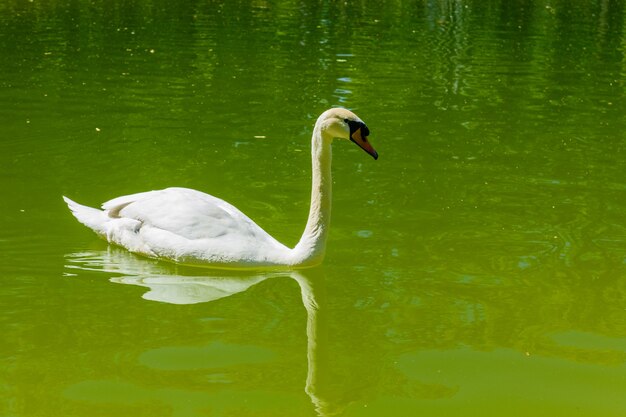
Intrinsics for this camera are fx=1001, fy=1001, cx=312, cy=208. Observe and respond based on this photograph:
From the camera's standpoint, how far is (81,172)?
10.4 metres

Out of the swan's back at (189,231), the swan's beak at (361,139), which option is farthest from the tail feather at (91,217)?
the swan's beak at (361,139)

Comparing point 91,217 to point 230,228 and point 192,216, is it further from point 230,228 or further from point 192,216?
point 230,228

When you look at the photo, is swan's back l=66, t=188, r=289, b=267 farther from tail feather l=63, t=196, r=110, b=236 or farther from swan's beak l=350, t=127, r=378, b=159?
swan's beak l=350, t=127, r=378, b=159

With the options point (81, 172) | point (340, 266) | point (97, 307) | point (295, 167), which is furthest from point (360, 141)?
point (81, 172)

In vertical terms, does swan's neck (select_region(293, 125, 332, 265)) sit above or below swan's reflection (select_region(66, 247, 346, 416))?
above

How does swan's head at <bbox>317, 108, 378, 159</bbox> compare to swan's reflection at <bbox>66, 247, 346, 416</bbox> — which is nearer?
swan's reflection at <bbox>66, 247, 346, 416</bbox>

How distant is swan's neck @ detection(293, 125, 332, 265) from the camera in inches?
307

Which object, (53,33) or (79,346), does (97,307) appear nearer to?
(79,346)

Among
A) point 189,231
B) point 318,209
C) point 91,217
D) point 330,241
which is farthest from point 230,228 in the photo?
point 91,217

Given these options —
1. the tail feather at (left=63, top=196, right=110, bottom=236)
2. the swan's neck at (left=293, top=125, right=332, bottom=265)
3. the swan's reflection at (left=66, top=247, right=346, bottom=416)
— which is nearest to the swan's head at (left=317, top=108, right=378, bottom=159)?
the swan's neck at (left=293, top=125, right=332, bottom=265)

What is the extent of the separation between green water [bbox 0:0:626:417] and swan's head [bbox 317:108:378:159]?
1.09m

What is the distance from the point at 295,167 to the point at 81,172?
7.43 feet

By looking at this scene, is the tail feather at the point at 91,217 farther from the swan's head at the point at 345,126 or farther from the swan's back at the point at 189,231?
the swan's head at the point at 345,126

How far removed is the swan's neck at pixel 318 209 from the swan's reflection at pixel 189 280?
181mm
